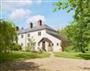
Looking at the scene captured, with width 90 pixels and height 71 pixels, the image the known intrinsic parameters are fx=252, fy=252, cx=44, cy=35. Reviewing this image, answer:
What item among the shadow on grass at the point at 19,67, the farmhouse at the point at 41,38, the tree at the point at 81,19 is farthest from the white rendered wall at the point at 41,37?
the shadow on grass at the point at 19,67

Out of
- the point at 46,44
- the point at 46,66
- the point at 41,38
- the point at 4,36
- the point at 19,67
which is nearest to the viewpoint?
the point at 19,67

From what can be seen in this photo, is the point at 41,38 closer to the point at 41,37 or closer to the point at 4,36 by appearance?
the point at 41,37

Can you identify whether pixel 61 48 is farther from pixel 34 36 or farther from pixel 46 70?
pixel 46 70

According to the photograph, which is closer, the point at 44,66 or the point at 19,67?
the point at 19,67

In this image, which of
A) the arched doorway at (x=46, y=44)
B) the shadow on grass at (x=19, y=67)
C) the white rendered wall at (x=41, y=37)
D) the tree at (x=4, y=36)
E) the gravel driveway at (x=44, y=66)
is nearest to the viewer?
the shadow on grass at (x=19, y=67)

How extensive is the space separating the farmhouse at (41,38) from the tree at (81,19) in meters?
16.1

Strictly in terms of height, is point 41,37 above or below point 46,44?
above

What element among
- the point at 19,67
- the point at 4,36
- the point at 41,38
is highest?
the point at 41,38

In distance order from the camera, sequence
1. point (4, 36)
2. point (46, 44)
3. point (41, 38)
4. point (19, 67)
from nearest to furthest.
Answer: point (19, 67), point (4, 36), point (46, 44), point (41, 38)

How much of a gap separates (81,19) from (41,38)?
37338mm

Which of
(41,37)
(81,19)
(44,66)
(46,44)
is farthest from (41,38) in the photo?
(44,66)

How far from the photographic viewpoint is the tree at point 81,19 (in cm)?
2271

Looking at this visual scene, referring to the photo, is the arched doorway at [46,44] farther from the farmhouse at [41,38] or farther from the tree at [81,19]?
the tree at [81,19]

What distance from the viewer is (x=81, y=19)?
3381 centimetres
